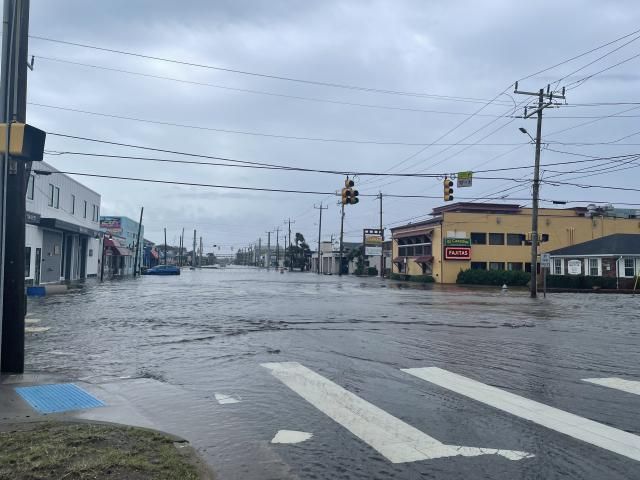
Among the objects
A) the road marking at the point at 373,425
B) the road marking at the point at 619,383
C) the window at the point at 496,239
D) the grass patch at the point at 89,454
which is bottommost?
the road marking at the point at 373,425

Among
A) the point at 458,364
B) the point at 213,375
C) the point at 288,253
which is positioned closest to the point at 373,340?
the point at 458,364

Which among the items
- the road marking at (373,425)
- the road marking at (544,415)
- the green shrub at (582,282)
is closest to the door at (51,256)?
the road marking at (373,425)

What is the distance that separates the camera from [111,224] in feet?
224

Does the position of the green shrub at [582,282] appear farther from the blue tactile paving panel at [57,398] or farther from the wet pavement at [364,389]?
the blue tactile paving panel at [57,398]

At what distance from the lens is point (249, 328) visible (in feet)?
49.5

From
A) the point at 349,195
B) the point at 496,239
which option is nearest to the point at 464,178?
the point at 349,195

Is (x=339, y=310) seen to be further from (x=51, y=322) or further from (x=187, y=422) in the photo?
(x=187, y=422)

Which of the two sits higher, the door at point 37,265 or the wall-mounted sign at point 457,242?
the wall-mounted sign at point 457,242

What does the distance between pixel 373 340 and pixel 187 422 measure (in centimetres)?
735

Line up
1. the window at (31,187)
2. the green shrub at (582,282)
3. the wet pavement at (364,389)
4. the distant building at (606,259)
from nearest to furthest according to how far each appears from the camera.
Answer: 1. the wet pavement at (364,389)
2. the window at (31,187)
3. the distant building at (606,259)
4. the green shrub at (582,282)

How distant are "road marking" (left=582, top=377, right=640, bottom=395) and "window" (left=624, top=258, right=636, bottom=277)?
4148 cm

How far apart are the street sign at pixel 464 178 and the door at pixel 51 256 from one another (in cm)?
2614

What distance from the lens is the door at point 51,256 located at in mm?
36125

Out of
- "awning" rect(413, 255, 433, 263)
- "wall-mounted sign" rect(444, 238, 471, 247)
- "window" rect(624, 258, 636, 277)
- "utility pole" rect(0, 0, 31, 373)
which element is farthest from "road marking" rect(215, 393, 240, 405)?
"awning" rect(413, 255, 433, 263)
